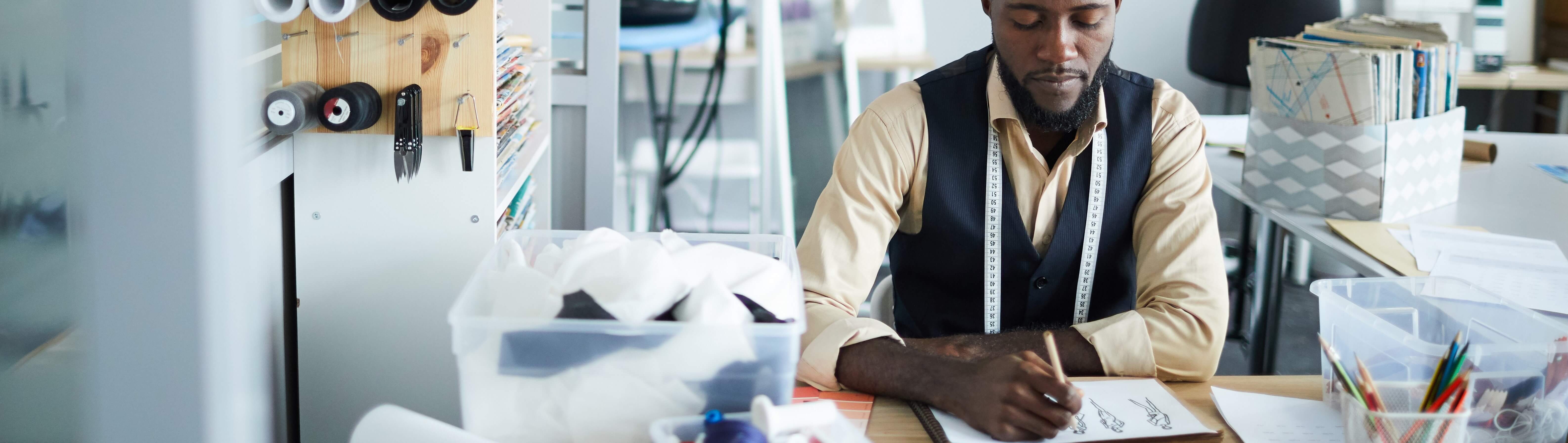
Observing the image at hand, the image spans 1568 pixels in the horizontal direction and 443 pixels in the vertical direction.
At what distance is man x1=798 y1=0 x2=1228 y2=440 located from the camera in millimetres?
1286

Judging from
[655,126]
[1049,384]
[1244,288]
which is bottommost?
[1244,288]

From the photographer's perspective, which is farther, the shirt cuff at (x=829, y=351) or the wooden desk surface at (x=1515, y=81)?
the wooden desk surface at (x=1515, y=81)

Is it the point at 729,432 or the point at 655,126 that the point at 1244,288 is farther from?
the point at 729,432

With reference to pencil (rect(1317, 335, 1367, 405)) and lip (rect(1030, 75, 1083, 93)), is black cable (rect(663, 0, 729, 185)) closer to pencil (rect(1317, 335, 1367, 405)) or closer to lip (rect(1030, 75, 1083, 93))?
lip (rect(1030, 75, 1083, 93))

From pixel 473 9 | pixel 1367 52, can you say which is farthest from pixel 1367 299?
pixel 473 9

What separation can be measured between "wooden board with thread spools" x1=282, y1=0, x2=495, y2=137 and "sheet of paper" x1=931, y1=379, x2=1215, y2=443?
2.30ft

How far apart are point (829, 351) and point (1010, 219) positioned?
1.24 feet

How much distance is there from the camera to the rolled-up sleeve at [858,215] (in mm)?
1271

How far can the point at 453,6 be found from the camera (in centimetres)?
120

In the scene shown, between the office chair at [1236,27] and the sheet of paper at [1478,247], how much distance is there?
1.53 metres

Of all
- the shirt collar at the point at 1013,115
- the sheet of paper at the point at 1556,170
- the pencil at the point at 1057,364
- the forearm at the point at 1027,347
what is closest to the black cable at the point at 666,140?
the shirt collar at the point at 1013,115

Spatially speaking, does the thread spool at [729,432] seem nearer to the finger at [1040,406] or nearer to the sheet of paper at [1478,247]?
the finger at [1040,406]

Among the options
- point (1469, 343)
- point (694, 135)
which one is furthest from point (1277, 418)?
point (694, 135)

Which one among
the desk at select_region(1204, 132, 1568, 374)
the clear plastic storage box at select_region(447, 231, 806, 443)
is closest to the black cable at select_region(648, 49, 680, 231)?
the desk at select_region(1204, 132, 1568, 374)
